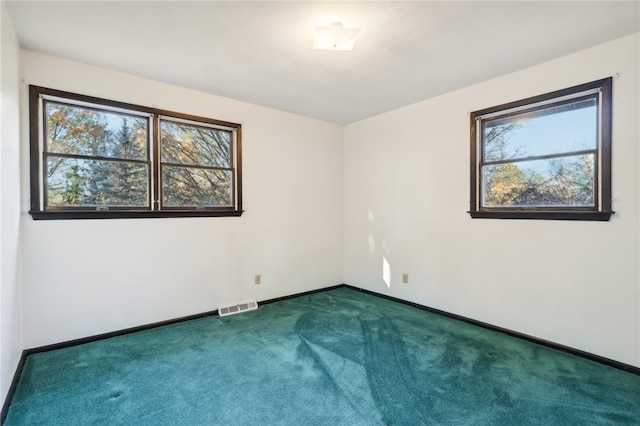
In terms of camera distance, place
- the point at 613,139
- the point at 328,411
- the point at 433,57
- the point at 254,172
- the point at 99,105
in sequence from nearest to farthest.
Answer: the point at 328,411, the point at 613,139, the point at 433,57, the point at 99,105, the point at 254,172

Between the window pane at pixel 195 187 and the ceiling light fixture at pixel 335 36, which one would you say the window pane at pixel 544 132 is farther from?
the window pane at pixel 195 187

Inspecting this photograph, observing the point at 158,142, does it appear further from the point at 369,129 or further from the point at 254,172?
the point at 369,129

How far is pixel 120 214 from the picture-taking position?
10.1ft

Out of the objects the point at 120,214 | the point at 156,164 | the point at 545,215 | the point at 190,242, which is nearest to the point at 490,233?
the point at 545,215

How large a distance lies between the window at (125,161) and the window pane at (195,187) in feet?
0.04

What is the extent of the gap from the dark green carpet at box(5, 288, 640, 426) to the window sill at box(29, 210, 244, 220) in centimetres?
118

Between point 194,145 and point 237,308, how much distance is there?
2028 mm

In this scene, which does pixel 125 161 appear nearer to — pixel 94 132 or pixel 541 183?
pixel 94 132

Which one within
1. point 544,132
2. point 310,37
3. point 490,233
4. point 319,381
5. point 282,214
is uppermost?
point 310,37

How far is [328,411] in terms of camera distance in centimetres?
194

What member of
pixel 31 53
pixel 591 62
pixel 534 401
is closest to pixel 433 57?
pixel 591 62

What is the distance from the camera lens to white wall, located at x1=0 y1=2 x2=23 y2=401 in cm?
194

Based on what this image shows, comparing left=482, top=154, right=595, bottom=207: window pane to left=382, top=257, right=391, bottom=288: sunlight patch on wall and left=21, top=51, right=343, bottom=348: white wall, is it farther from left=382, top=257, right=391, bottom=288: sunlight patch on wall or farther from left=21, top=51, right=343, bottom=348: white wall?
left=21, top=51, right=343, bottom=348: white wall

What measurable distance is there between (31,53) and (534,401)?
4.72 metres
